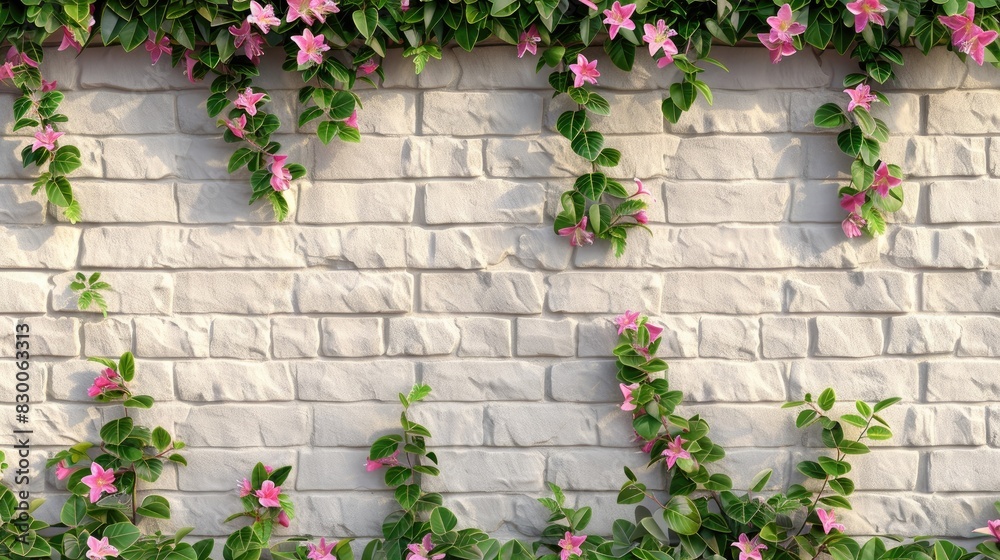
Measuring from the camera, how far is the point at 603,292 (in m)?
1.19

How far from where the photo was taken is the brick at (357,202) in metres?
1.19

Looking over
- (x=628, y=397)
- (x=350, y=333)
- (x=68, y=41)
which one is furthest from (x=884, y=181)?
(x=68, y=41)

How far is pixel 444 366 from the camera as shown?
3.96 ft

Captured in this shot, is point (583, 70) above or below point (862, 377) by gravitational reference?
above

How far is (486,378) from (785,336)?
483 mm

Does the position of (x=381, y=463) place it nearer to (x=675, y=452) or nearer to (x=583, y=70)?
(x=675, y=452)

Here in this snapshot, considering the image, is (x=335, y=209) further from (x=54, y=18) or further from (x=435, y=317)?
(x=54, y=18)

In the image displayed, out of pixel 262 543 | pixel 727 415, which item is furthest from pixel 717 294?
pixel 262 543

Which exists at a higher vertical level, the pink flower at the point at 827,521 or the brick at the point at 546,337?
the brick at the point at 546,337

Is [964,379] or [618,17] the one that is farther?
[964,379]

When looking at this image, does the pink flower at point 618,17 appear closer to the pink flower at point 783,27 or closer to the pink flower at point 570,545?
the pink flower at point 783,27

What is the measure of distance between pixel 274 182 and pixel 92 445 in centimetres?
53

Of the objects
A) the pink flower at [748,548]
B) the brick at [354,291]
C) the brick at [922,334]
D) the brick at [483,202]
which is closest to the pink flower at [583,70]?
the brick at [483,202]

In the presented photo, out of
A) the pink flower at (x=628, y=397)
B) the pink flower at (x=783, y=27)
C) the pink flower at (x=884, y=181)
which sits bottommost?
the pink flower at (x=628, y=397)
